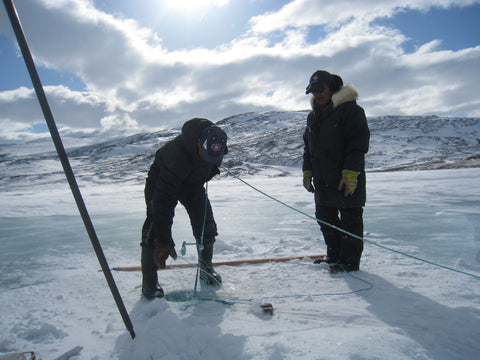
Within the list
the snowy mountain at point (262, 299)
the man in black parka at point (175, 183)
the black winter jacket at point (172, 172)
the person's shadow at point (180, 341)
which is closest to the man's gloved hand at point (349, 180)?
the snowy mountain at point (262, 299)

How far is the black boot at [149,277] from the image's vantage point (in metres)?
1.92

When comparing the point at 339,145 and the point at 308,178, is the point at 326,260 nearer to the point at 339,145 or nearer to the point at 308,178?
the point at 308,178

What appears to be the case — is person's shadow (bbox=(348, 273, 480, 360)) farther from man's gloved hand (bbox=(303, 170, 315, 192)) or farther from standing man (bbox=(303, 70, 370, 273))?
man's gloved hand (bbox=(303, 170, 315, 192))

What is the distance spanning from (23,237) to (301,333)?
3.98 m

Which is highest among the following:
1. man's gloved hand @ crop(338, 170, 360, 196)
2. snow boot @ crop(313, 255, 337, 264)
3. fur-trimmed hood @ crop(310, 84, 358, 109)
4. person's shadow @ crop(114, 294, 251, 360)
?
fur-trimmed hood @ crop(310, 84, 358, 109)

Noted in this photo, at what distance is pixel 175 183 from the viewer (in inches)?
70.8

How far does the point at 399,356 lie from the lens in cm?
115

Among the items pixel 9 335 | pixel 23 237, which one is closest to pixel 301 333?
pixel 9 335

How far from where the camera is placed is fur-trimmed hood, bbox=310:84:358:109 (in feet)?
7.29

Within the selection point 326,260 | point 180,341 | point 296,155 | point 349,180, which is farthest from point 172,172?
point 296,155

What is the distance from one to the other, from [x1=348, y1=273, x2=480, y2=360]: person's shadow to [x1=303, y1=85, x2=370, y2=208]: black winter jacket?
706 mm

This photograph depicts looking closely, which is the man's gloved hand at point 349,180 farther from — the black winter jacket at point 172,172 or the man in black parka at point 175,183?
the black winter jacket at point 172,172

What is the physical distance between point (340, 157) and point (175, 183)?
1.28 metres

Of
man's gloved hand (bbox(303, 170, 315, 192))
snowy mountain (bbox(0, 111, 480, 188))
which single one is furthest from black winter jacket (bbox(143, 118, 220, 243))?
snowy mountain (bbox(0, 111, 480, 188))
